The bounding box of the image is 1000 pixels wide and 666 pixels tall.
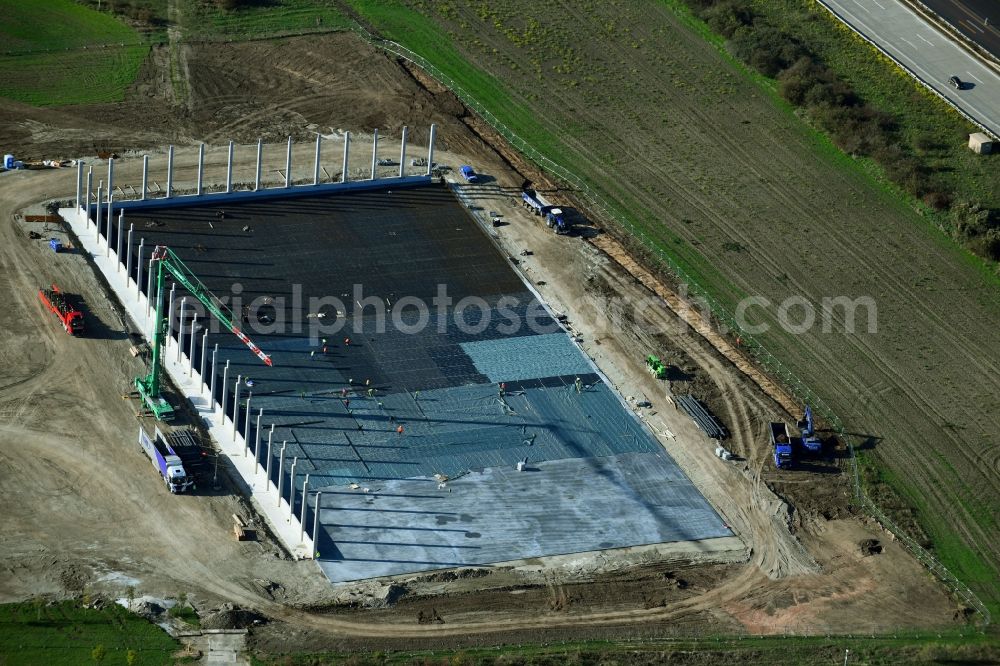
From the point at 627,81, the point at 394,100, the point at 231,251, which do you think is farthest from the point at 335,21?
the point at 231,251

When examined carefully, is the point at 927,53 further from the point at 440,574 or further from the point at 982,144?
the point at 440,574

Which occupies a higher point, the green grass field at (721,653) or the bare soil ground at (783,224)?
the bare soil ground at (783,224)

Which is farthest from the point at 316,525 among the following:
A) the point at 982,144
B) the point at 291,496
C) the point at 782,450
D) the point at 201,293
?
the point at 982,144

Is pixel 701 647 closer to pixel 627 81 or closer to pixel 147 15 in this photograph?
pixel 627 81

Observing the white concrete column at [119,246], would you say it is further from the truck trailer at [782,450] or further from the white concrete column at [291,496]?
the truck trailer at [782,450]

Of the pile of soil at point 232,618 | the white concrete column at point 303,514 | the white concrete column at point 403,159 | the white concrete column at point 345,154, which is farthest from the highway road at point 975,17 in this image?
the pile of soil at point 232,618

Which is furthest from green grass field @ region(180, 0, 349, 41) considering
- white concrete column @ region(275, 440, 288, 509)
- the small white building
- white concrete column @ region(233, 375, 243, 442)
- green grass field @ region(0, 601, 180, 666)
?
green grass field @ region(0, 601, 180, 666)
